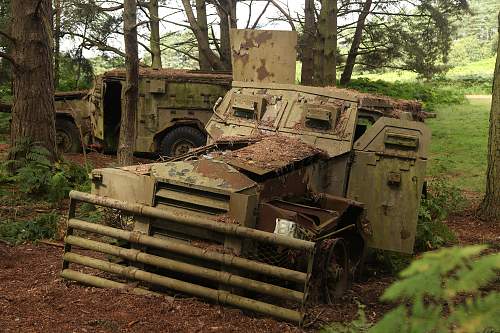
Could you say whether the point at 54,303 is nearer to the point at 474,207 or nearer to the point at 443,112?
the point at 474,207

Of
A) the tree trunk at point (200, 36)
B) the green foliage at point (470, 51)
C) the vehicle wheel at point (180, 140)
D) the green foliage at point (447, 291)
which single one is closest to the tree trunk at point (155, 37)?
the tree trunk at point (200, 36)

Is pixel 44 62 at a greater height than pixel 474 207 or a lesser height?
greater

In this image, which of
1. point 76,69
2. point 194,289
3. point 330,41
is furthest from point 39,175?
point 76,69

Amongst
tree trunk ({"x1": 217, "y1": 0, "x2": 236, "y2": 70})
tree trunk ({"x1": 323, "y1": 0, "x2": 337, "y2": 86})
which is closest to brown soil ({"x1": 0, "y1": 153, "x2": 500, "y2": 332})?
tree trunk ({"x1": 323, "y1": 0, "x2": 337, "y2": 86})

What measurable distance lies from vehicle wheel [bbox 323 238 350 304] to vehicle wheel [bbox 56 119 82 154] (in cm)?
983

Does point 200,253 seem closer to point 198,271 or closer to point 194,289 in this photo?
point 198,271

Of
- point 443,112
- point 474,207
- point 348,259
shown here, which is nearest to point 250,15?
point 443,112

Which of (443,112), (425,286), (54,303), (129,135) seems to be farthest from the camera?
(443,112)

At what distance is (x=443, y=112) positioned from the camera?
24.4 meters

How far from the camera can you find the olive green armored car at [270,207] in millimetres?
4816

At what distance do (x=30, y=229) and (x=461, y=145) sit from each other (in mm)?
14683

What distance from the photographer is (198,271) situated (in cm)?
486

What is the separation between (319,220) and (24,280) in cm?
272

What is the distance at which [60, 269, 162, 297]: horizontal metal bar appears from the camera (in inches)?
201
